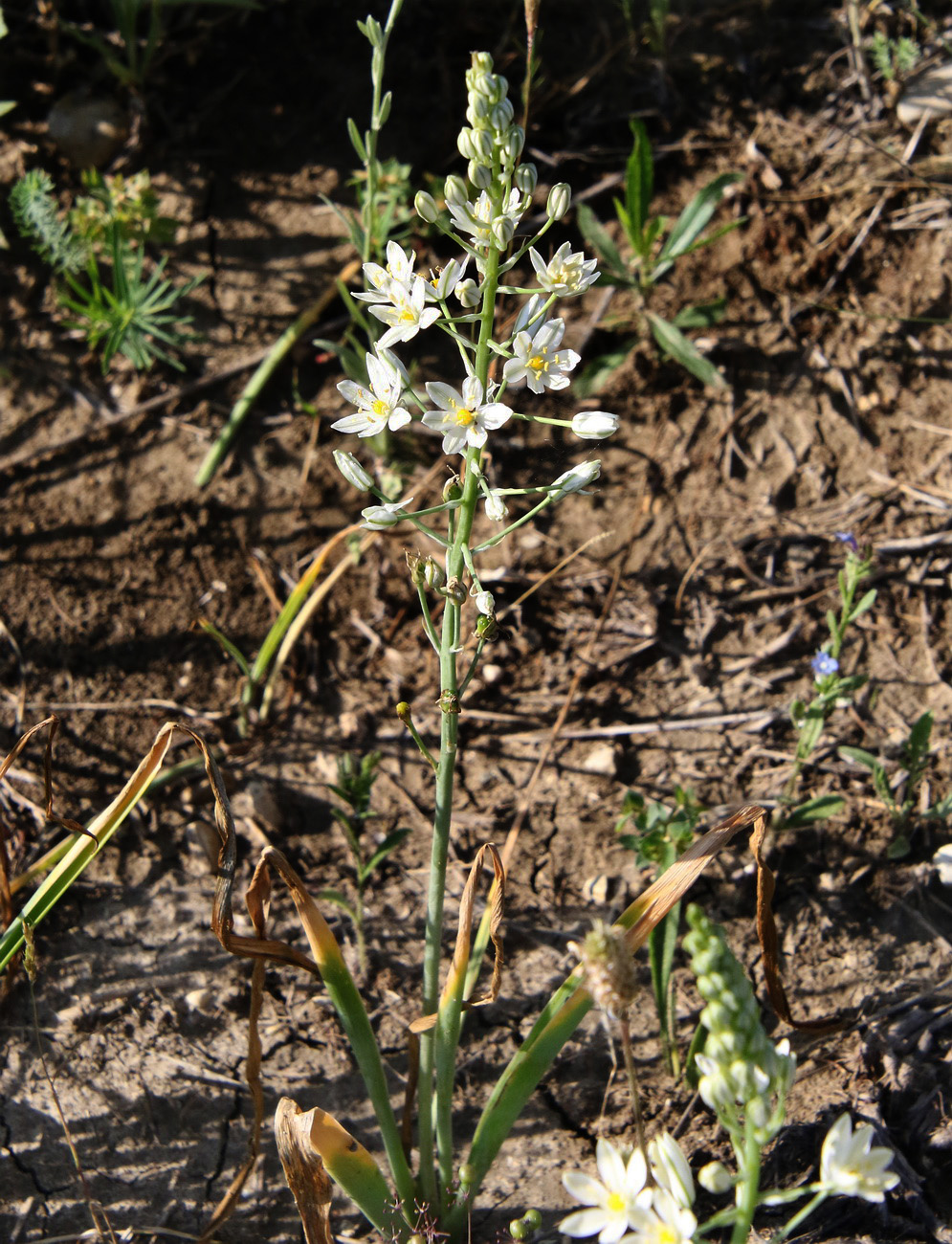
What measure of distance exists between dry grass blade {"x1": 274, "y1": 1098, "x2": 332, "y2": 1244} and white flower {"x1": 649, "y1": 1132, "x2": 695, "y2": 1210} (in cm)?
72

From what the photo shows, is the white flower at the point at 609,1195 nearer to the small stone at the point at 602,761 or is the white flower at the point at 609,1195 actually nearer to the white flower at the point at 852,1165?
the white flower at the point at 852,1165

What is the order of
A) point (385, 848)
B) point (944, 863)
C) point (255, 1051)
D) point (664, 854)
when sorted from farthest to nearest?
point (944, 863) < point (385, 848) < point (664, 854) < point (255, 1051)

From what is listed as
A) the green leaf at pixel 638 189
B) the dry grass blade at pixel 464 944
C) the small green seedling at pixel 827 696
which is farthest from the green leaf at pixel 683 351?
the dry grass blade at pixel 464 944

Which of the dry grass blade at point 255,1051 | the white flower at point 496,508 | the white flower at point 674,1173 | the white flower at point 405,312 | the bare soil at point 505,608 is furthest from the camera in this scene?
the bare soil at point 505,608

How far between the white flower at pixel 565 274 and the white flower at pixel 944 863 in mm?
1954

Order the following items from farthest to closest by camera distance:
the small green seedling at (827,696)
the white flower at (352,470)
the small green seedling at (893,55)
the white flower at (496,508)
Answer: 1. the small green seedling at (893,55)
2. the small green seedling at (827,696)
3. the white flower at (352,470)
4. the white flower at (496,508)

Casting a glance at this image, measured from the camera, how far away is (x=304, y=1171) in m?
1.98

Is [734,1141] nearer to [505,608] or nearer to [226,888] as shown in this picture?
[226,888]

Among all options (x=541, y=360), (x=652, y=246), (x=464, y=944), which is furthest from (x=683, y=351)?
(x=464, y=944)

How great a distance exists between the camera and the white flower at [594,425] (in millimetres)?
1790

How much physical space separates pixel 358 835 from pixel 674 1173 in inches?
58.1

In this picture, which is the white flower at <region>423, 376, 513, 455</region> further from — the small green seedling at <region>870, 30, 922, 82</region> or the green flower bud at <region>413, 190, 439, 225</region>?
the small green seedling at <region>870, 30, 922, 82</region>

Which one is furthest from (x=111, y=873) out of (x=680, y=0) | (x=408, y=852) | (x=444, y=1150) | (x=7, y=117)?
(x=680, y=0)

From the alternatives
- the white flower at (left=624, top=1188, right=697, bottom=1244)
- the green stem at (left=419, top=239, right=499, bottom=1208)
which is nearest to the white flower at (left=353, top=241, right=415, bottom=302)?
the green stem at (left=419, top=239, right=499, bottom=1208)
